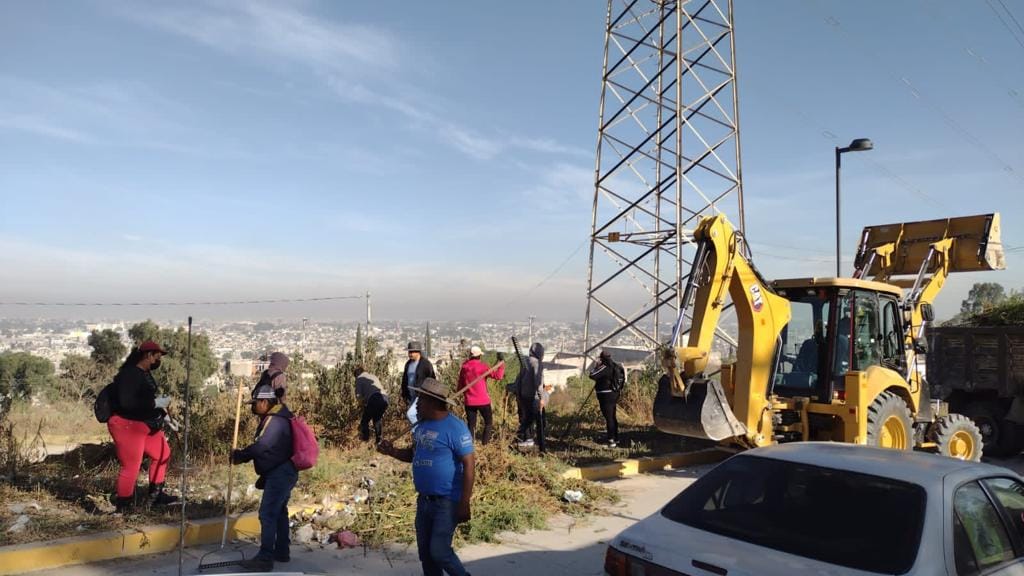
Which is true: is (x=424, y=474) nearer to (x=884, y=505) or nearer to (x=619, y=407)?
(x=884, y=505)

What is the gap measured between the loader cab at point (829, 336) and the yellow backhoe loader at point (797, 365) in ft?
0.04

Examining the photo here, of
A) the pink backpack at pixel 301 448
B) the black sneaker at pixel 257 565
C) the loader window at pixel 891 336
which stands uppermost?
the loader window at pixel 891 336

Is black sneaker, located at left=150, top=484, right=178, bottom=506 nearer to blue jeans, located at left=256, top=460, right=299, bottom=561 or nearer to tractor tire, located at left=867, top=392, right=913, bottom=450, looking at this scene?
blue jeans, located at left=256, top=460, right=299, bottom=561

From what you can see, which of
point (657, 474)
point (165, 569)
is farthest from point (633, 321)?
point (165, 569)

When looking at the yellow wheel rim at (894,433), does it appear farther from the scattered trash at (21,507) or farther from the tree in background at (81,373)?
the tree in background at (81,373)

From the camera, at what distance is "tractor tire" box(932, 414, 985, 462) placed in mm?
10180

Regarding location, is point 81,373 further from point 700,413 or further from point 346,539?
point 700,413

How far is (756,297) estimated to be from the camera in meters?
9.11

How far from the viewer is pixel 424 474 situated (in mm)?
4781

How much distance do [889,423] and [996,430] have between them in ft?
14.8

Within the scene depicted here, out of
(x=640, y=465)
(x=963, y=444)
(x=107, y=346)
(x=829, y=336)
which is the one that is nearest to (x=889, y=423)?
(x=829, y=336)

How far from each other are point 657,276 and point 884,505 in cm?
1364

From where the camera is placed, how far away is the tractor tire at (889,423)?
8953 mm

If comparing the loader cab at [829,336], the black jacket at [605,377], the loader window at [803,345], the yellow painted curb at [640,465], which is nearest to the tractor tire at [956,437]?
the loader cab at [829,336]
